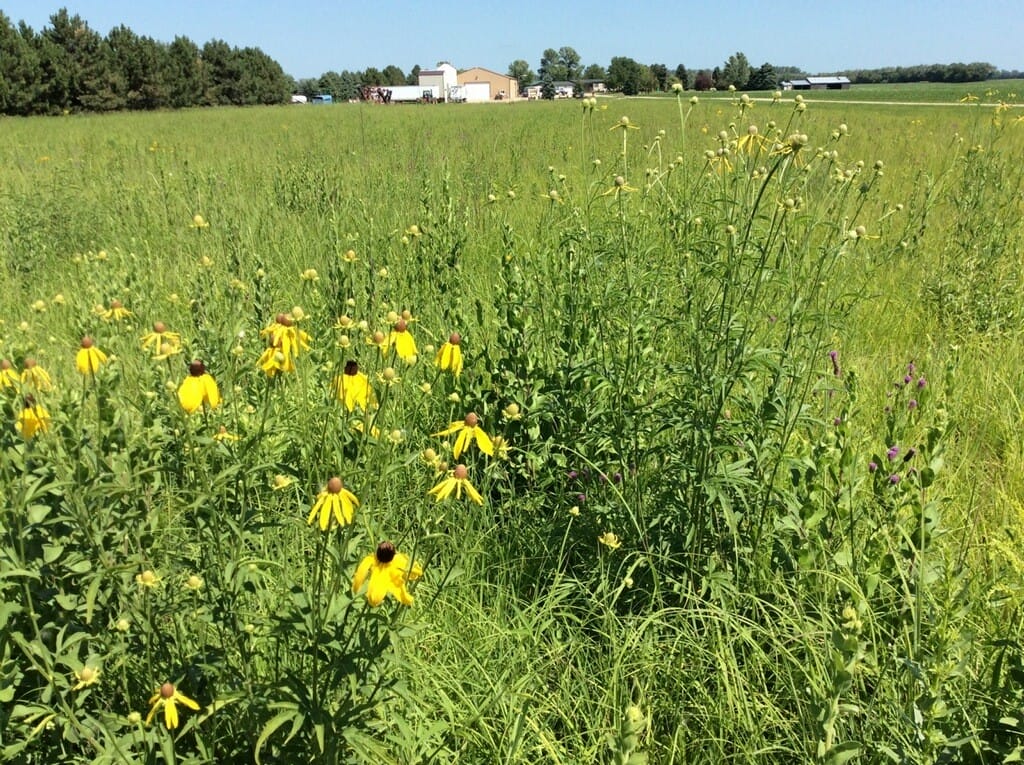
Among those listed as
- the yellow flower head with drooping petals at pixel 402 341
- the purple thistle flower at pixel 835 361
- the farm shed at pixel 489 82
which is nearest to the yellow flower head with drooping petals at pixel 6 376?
the yellow flower head with drooping petals at pixel 402 341

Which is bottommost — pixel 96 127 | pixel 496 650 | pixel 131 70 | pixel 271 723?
pixel 496 650

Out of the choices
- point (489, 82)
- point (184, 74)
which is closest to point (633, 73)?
point (184, 74)

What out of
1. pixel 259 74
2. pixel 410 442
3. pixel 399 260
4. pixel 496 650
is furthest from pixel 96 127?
pixel 259 74

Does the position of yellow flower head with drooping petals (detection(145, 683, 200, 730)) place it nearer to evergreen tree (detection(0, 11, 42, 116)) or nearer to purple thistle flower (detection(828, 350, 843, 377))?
purple thistle flower (detection(828, 350, 843, 377))

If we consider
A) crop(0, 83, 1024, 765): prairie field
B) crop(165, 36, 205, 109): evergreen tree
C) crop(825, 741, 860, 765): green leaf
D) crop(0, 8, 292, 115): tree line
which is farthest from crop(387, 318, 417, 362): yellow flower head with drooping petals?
crop(165, 36, 205, 109): evergreen tree

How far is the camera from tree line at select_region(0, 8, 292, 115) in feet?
84.6

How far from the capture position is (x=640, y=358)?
7.27 feet

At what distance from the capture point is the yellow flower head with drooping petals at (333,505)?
1082 millimetres

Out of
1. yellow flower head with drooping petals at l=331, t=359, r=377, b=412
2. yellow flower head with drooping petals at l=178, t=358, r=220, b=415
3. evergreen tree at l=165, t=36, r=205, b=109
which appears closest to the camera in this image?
yellow flower head with drooping petals at l=178, t=358, r=220, b=415

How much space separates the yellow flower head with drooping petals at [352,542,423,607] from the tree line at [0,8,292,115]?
31932mm

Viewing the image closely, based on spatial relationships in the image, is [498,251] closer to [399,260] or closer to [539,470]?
[399,260]

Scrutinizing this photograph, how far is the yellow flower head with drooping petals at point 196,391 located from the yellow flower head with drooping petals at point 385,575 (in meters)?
0.42

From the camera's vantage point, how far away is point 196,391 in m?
1.19

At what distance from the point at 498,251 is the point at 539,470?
2.27 m
